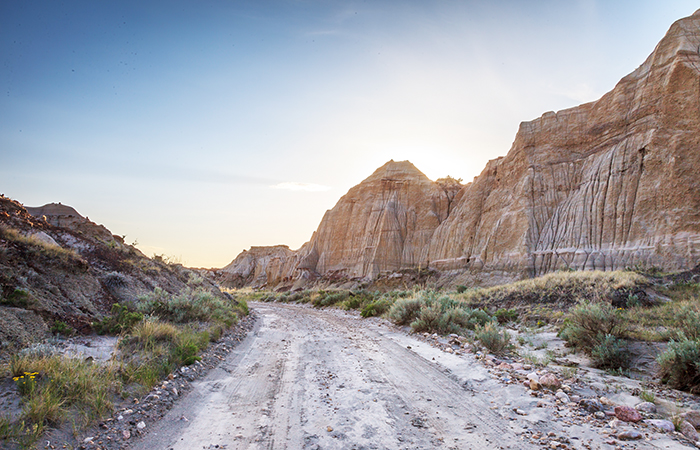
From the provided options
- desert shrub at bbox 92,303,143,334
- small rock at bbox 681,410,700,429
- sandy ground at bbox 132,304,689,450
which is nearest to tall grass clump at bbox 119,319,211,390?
desert shrub at bbox 92,303,143,334

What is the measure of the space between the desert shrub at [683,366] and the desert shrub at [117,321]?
10.5 m

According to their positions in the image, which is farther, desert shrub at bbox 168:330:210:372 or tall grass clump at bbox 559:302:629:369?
tall grass clump at bbox 559:302:629:369

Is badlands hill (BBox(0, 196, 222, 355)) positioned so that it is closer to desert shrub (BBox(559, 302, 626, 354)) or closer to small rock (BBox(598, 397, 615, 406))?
small rock (BBox(598, 397, 615, 406))

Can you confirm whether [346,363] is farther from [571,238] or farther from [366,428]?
A: [571,238]

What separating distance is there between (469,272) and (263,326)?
945 inches

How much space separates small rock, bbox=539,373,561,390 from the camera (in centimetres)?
562

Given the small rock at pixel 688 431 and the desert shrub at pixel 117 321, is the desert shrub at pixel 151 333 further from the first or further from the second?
the small rock at pixel 688 431

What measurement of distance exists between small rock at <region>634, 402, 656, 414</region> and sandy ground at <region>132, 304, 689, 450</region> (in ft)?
2.87

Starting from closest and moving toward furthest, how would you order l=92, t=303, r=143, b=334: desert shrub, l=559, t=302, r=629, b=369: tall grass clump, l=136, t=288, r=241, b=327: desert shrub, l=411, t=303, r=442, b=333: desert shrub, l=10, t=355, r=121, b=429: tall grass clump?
1. l=10, t=355, r=121, b=429: tall grass clump
2. l=559, t=302, r=629, b=369: tall grass clump
3. l=92, t=303, r=143, b=334: desert shrub
4. l=136, t=288, r=241, b=327: desert shrub
5. l=411, t=303, r=442, b=333: desert shrub

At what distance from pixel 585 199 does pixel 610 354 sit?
79.8 feet

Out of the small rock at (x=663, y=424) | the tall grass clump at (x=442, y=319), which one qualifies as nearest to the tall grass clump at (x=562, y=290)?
the tall grass clump at (x=442, y=319)

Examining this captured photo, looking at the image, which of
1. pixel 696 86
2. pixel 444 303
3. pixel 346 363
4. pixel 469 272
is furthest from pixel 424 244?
pixel 346 363

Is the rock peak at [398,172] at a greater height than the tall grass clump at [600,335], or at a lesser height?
greater

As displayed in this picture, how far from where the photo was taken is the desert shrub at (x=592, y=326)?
7863 millimetres
